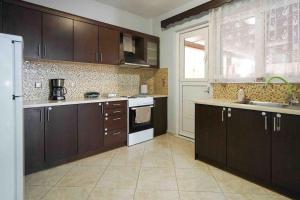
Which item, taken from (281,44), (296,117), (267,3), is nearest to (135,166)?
(296,117)

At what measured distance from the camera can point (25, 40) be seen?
2.38 m

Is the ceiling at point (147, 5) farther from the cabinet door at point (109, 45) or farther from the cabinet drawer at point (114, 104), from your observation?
the cabinet drawer at point (114, 104)

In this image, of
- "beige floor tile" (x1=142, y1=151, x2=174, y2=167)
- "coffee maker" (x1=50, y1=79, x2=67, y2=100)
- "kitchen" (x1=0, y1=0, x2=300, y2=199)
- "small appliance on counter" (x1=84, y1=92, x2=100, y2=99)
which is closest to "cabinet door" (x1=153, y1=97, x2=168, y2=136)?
"kitchen" (x1=0, y1=0, x2=300, y2=199)

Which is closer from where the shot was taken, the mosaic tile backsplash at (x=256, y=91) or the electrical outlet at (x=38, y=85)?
the mosaic tile backsplash at (x=256, y=91)

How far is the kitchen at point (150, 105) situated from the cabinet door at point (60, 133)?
1cm

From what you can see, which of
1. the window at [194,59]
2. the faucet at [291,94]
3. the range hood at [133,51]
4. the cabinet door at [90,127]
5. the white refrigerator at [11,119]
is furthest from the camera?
the range hood at [133,51]

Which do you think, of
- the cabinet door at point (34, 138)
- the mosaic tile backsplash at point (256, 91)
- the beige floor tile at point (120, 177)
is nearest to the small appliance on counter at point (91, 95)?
the cabinet door at point (34, 138)

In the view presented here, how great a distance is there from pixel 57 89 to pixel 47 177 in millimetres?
1278

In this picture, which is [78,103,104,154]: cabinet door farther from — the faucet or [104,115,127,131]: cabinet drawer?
the faucet

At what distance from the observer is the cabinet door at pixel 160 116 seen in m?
3.83

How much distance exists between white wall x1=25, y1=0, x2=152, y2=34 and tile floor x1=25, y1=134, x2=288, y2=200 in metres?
2.46

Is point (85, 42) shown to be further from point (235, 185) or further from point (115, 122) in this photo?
point (235, 185)

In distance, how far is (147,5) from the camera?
3611mm

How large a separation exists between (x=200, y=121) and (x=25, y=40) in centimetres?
257
